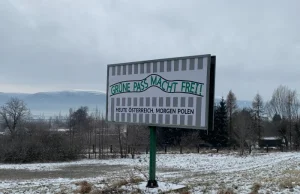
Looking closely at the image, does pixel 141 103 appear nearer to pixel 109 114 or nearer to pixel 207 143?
pixel 109 114

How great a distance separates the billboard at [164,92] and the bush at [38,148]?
2865cm

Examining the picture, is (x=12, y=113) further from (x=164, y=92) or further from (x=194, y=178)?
(x=164, y=92)

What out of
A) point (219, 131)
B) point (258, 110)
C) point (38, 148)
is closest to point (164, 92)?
point (38, 148)

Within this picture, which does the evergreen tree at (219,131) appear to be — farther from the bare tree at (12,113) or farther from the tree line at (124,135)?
the bare tree at (12,113)

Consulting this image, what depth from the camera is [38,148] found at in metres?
37.2

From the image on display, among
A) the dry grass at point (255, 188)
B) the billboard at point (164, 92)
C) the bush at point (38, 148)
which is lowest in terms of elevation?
the bush at point (38, 148)

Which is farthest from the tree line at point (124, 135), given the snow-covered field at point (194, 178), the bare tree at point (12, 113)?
the snow-covered field at point (194, 178)

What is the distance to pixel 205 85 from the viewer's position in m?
8.26

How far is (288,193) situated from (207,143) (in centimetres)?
4010

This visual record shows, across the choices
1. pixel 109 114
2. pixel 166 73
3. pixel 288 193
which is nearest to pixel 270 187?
pixel 288 193

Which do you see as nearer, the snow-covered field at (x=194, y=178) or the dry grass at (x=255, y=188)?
the dry grass at (x=255, y=188)

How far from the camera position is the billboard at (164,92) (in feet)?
27.2

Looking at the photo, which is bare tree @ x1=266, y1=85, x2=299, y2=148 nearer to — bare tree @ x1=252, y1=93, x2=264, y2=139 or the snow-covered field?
bare tree @ x1=252, y1=93, x2=264, y2=139

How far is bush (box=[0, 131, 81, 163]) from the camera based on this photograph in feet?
120
